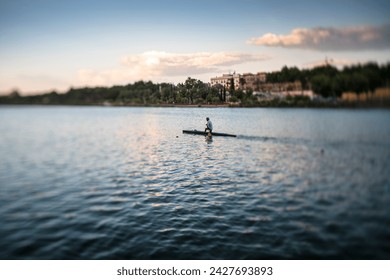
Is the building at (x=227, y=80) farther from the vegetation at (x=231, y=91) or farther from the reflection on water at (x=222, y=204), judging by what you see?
the reflection on water at (x=222, y=204)

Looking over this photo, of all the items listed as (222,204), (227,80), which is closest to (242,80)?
(227,80)

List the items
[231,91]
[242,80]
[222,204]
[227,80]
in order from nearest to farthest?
[222,204] < [242,80] < [227,80] < [231,91]

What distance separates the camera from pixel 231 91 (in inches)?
477

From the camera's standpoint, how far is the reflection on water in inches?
223

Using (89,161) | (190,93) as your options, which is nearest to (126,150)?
(89,161)

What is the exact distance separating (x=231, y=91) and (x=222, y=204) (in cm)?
587

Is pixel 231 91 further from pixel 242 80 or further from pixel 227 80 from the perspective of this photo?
pixel 242 80

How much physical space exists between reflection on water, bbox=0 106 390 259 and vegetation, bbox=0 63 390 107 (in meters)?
0.67

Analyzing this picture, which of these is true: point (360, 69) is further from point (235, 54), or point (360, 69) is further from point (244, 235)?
point (244, 235)

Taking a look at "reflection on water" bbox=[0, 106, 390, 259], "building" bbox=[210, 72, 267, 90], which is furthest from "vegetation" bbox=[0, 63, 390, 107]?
"reflection on water" bbox=[0, 106, 390, 259]

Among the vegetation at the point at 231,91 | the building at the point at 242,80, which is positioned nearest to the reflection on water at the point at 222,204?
the vegetation at the point at 231,91

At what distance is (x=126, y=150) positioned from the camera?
62.8ft

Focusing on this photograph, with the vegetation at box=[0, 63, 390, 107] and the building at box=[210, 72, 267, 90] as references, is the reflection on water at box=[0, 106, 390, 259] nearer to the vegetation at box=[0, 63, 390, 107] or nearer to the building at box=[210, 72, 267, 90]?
the vegetation at box=[0, 63, 390, 107]

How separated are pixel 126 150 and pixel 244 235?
569 inches
